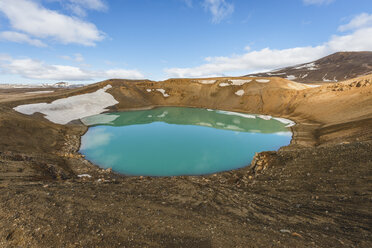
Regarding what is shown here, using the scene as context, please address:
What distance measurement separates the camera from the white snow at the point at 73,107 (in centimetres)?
3934

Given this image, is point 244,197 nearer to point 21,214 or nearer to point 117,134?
point 21,214

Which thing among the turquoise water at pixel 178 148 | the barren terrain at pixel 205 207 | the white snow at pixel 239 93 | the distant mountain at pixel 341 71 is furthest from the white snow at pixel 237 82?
the distant mountain at pixel 341 71

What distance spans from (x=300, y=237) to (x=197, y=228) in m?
3.45

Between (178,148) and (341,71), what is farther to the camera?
(341,71)

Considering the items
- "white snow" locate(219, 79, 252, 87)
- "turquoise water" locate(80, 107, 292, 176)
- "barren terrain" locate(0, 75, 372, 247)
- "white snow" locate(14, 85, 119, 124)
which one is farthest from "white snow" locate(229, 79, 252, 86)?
"barren terrain" locate(0, 75, 372, 247)

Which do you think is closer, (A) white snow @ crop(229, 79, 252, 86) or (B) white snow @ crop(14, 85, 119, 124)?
(B) white snow @ crop(14, 85, 119, 124)

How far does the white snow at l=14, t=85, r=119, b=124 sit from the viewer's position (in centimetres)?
3934

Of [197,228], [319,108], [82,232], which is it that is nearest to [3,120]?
[82,232]

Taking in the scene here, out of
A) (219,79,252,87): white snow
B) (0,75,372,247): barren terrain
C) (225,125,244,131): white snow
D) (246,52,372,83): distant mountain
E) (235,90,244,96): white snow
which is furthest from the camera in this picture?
(246,52,372,83): distant mountain

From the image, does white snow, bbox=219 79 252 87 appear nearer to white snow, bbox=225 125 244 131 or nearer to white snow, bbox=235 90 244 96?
white snow, bbox=235 90 244 96

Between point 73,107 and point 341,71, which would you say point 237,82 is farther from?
point 341,71

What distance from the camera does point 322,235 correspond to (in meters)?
5.77

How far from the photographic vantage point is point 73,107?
159 feet

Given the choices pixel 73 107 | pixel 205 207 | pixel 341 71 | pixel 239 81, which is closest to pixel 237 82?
pixel 239 81
